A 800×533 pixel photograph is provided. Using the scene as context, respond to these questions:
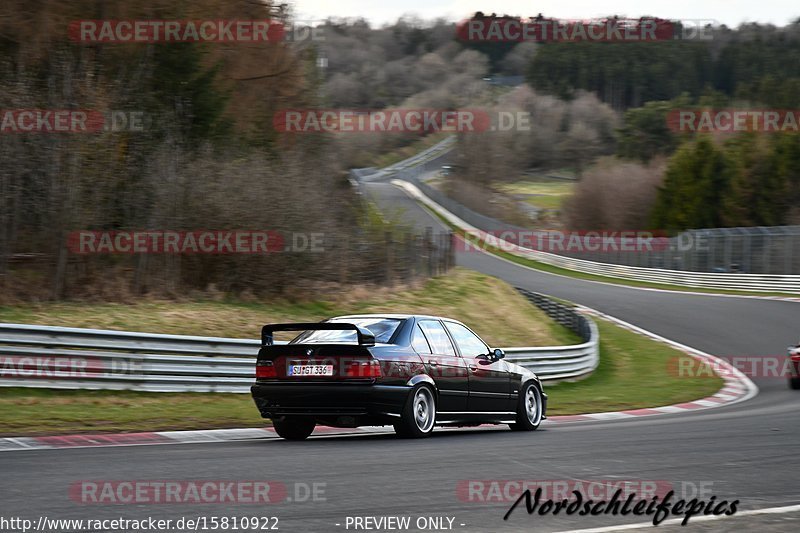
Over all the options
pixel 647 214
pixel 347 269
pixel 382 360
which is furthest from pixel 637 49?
pixel 382 360

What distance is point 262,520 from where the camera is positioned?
5969mm

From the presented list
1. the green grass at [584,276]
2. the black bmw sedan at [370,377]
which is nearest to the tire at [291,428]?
the black bmw sedan at [370,377]

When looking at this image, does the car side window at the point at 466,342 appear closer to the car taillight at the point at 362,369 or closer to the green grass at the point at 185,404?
the car taillight at the point at 362,369

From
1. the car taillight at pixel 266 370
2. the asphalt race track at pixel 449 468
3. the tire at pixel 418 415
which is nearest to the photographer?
the asphalt race track at pixel 449 468

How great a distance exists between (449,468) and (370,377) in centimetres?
249

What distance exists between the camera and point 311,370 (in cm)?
1089

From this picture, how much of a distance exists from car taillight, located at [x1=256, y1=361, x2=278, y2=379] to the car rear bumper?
0.33 feet

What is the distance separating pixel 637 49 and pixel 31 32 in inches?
5883

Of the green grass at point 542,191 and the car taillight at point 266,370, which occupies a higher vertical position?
the car taillight at point 266,370

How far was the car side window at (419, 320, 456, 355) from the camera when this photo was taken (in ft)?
38.8

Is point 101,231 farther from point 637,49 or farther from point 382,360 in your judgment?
point 637,49

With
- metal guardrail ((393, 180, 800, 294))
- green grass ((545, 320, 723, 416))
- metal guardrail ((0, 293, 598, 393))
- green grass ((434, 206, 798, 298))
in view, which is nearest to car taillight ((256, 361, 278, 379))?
metal guardrail ((0, 293, 598, 393))

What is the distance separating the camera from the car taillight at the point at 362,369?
10742 millimetres

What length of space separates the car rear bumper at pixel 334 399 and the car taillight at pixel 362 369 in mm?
113
